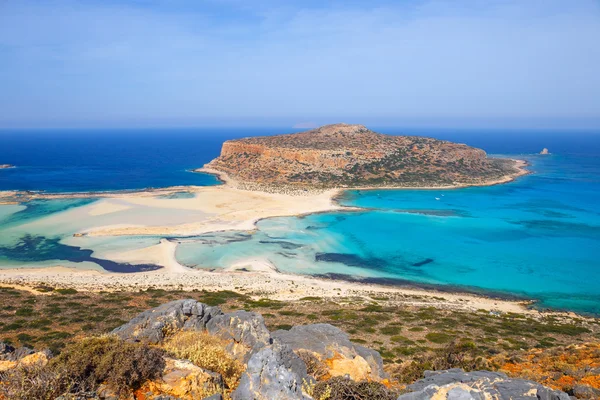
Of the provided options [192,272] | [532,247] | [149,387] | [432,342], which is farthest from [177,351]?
[532,247]

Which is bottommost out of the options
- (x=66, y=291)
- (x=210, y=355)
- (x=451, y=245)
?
(x=451, y=245)

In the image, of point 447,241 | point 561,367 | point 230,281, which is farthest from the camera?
point 447,241

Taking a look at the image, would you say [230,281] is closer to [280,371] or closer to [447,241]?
[280,371]

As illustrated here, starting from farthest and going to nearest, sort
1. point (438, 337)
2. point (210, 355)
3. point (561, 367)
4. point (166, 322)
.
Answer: point (438, 337), point (561, 367), point (166, 322), point (210, 355)

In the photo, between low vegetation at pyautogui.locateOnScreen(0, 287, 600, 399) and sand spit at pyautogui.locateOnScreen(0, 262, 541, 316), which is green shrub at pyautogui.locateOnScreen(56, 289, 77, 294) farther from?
sand spit at pyautogui.locateOnScreen(0, 262, 541, 316)

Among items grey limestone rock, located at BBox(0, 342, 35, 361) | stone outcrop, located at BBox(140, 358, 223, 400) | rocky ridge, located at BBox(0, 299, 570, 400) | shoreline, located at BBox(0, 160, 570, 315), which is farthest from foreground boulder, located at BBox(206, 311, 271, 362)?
shoreline, located at BBox(0, 160, 570, 315)

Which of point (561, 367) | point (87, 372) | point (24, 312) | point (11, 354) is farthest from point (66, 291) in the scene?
point (561, 367)
